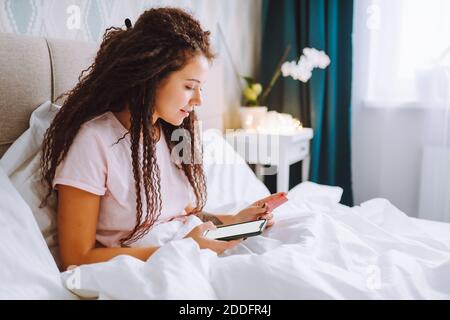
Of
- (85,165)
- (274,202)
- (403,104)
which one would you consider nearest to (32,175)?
(85,165)

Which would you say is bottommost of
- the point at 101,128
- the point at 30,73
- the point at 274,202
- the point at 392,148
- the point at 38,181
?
the point at 392,148

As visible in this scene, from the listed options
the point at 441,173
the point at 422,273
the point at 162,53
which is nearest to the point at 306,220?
the point at 422,273

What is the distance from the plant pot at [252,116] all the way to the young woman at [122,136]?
4.17 ft

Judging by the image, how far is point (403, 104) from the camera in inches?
90.7

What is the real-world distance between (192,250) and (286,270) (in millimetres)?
186

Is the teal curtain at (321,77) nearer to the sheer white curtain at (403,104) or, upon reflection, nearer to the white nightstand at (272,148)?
the sheer white curtain at (403,104)

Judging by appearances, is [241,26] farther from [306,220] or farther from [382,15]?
[306,220]

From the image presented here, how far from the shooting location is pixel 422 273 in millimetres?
840

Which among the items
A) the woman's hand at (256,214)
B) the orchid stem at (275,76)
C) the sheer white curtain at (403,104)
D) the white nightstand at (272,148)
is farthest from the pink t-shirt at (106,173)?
the sheer white curtain at (403,104)

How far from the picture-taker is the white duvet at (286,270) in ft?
2.32

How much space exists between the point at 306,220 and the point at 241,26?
5.67 feet

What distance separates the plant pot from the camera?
→ 92.1 inches

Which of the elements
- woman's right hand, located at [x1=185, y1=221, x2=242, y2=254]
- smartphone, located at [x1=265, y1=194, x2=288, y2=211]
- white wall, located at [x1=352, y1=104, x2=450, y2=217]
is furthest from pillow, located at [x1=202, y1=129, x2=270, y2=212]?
white wall, located at [x1=352, y1=104, x2=450, y2=217]

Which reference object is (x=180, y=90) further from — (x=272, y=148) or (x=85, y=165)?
(x=272, y=148)
